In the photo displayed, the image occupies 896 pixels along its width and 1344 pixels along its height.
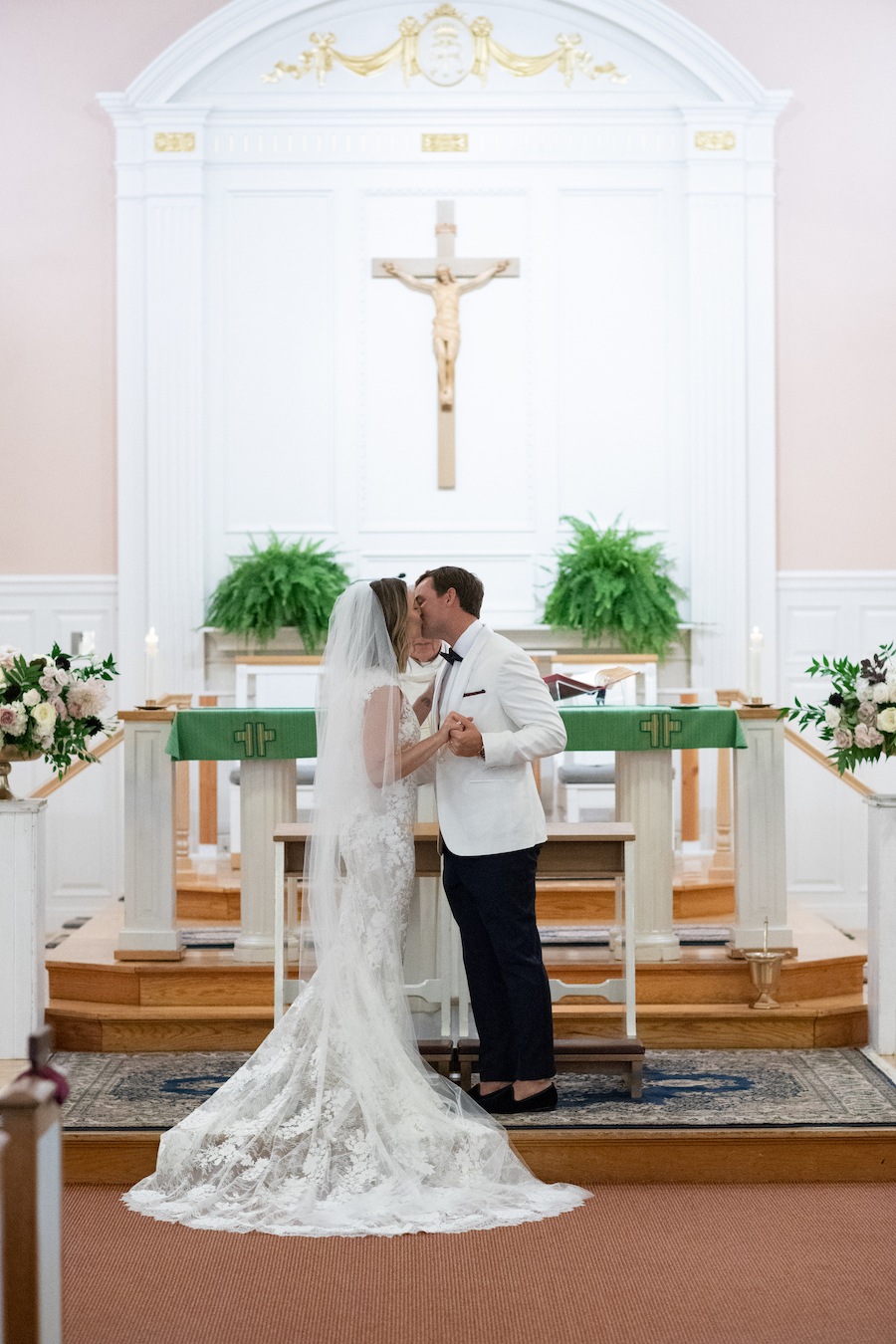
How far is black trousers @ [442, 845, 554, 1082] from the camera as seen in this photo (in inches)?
192

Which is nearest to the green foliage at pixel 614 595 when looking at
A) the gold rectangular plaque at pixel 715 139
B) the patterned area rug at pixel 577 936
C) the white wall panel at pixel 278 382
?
the white wall panel at pixel 278 382

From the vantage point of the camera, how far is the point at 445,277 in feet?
30.2

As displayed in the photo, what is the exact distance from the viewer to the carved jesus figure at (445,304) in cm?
921

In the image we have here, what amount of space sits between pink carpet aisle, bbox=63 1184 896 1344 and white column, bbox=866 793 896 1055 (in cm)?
129

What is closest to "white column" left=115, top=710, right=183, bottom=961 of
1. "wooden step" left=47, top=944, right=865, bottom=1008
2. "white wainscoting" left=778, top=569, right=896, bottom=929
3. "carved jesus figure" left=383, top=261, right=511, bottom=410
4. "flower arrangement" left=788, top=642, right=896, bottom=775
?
"wooden step" left=47, top=944, right=865, bottom=1008

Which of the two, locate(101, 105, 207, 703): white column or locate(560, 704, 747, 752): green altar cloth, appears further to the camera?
locate(101, 105, 207, 703): white column

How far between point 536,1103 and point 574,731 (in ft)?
5.45

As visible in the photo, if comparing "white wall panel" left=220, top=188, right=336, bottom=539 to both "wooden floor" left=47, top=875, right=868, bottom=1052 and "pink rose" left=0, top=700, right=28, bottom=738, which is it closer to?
"wooden floor" left=47, top=875, right=868, bottom=1052

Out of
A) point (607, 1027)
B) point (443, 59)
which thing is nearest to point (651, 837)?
point (607, 1027)

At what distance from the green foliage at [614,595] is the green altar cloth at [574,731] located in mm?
2654

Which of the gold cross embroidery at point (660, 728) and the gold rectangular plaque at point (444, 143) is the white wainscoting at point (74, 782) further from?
the gold cross embroidery at point (660, 728)

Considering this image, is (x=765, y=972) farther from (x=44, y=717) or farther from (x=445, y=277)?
(x=445, y=277)

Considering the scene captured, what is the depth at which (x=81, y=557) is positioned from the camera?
9266 mm

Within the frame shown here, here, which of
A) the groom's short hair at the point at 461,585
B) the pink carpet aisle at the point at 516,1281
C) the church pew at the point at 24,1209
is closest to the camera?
the church pew at the point at 24,1209
